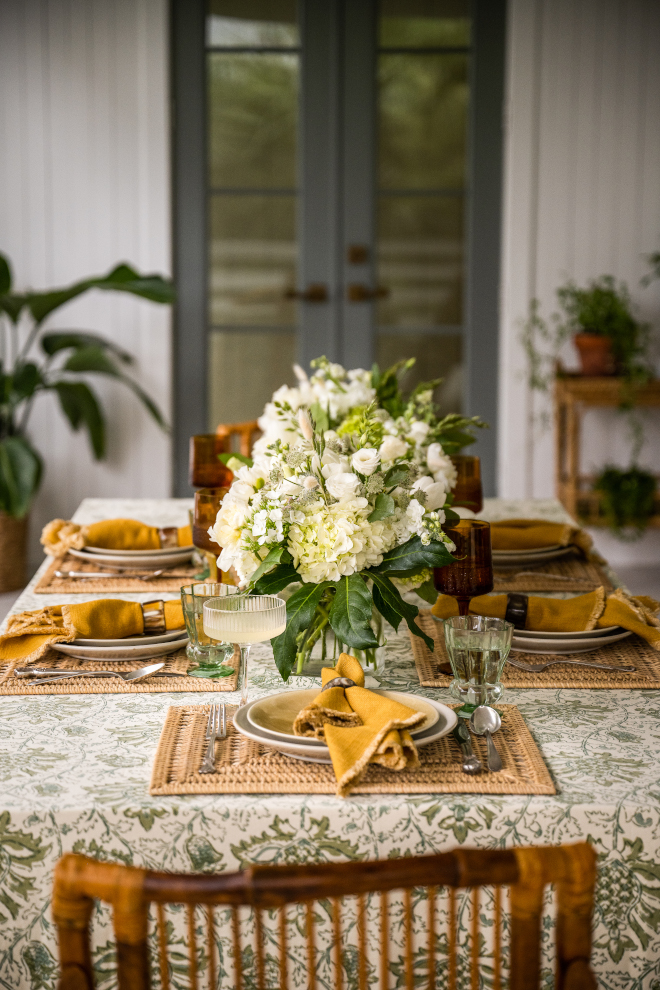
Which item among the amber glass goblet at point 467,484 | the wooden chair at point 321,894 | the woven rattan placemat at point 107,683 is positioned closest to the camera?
the wooden chair at point 321,894

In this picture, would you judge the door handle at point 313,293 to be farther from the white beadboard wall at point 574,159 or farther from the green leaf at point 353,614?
the green leaf at point 353,614

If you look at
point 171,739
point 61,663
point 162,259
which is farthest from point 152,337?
point 171,739

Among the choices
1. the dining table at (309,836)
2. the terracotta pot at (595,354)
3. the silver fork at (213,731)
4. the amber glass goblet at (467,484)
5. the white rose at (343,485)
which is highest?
the terracotta pot at (595,354)

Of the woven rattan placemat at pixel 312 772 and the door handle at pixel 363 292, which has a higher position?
the door handle at pixel 363 292

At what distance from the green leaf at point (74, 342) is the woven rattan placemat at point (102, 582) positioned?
2.17m

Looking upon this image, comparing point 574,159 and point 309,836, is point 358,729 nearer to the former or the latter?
point 309,836

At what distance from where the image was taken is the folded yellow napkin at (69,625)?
147 centimetres

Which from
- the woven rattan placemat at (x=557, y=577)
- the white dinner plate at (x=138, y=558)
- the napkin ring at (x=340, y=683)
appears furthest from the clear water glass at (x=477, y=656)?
the white dinner plate at (x=138, y=558)

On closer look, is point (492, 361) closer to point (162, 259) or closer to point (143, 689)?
point (162, 259)

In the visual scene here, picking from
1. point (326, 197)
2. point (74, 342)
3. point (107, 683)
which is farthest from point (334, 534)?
point (326, 197)

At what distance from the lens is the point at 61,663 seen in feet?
4.76

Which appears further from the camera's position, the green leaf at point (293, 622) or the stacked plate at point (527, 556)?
the stacked plate at point (527, 556)

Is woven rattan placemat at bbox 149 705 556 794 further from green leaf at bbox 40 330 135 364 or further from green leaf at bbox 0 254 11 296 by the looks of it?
green leaf at bbox 40 330 135 364

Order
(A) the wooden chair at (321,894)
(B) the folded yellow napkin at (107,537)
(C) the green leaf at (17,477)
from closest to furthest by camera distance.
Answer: (A) the wooden chair at (321,894) → (B) the folded yellow napkin at (107,537) → (C) the green leaf at (17,477)
